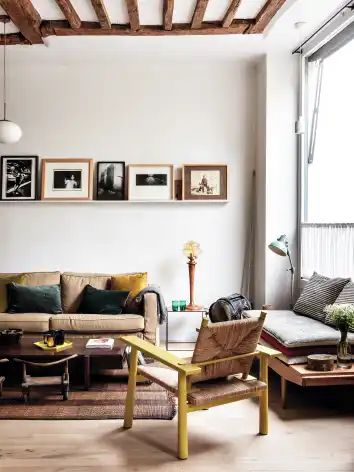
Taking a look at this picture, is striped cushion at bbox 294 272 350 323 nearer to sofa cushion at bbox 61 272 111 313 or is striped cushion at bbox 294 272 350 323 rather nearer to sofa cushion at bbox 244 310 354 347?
sofa cushion at bbox 244 310 354 347

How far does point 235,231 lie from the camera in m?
6.58

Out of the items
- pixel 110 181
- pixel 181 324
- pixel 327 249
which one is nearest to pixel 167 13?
pixel 110 181

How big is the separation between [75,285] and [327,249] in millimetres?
2610

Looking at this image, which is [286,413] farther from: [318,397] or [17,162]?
[17,162]

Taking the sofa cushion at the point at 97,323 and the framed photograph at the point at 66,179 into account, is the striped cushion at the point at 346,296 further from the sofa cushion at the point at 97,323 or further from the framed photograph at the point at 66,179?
the framed photograph at the point at 66,179

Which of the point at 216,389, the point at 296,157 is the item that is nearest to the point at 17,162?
the point at 296,157

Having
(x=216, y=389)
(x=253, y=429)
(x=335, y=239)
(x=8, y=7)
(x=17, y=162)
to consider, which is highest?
(x=8, y=7)

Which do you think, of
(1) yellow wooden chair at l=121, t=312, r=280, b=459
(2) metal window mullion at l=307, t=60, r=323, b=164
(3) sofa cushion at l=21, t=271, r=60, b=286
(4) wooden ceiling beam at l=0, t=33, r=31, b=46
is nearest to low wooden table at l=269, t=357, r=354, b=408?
(1) yellow wooden chair at l=121, t=312, r=280, b=459

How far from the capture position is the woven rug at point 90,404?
12.9 feet

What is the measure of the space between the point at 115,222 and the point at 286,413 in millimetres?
3220

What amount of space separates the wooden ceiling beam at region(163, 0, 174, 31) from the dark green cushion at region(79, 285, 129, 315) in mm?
2595

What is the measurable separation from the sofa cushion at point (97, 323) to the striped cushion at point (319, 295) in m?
1.55

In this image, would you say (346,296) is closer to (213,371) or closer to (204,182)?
(213,371)

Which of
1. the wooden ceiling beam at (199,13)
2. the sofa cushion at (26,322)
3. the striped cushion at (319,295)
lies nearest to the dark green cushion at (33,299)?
the sofa cushion at (26,322)
